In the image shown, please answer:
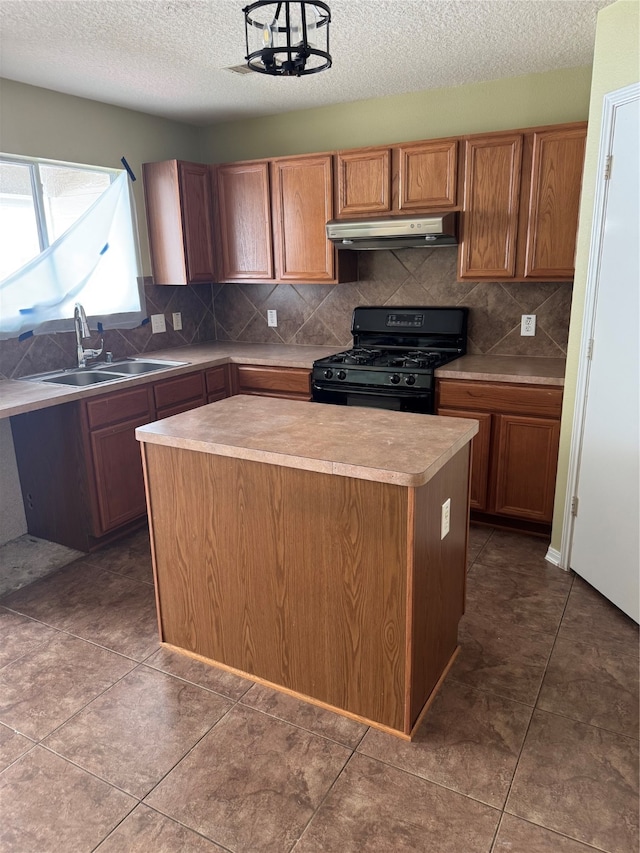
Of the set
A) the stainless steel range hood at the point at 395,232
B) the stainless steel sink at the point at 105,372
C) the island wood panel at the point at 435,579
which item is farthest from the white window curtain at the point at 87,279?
the island wood panel at the point at 435,579

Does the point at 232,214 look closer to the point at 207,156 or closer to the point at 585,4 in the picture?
the point at 207,156

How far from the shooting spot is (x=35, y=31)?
253cm

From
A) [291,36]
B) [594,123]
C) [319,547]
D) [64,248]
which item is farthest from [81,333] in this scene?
[594,123]

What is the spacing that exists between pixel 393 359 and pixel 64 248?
2066 millimetres

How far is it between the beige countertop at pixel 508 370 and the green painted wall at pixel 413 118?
1342 millimetres

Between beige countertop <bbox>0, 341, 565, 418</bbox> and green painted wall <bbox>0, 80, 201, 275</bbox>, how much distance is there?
2.58ft

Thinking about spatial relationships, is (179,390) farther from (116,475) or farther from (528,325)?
(528,325)

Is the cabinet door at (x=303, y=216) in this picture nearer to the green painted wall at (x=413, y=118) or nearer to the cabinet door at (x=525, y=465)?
the green painted wall at (x=413, y=118)

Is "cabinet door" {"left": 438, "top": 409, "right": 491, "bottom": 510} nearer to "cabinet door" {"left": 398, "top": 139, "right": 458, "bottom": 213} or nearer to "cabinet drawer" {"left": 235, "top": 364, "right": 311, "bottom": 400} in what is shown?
"cabinet drawer" {"left": 235, "top": 364, "right": 311, "bottom": 400}

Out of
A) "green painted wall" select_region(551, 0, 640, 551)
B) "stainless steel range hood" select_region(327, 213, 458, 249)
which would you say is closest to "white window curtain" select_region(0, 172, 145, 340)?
"stainless steel range hood" select_region(327, 213, 458, 249)

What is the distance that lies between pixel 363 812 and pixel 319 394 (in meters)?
2.42

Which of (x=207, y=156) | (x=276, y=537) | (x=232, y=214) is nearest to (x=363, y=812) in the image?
(x=276, y=537)

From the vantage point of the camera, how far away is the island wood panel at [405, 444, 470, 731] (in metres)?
1.81

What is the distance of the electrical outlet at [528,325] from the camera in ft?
11.7
